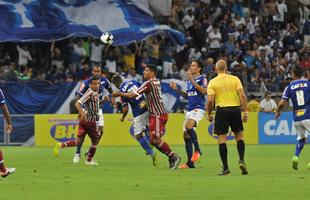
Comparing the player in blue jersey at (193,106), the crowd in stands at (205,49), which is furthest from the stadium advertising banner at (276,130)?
the player in blue jersey at (193,106)

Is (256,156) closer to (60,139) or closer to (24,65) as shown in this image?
(60,139)

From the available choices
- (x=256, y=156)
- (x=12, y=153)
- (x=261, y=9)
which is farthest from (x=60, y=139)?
(x=261, y=9)

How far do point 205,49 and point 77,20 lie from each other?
578 centimetres

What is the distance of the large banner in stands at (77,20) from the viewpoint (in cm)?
3759

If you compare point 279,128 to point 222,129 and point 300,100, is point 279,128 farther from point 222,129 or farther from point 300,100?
point 222,129

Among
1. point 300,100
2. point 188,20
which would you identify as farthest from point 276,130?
point 300,100

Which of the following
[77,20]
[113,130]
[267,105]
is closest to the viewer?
[113,130]

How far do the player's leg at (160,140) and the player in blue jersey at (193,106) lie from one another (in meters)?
0.59

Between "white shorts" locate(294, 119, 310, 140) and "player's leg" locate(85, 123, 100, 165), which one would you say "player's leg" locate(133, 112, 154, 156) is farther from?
Result: "white shorts" locate(294, 119, 310, 140)

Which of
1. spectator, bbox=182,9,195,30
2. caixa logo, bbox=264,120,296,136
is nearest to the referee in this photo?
caixa logo, bbox=264,120,296,136

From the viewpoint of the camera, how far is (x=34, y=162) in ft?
82.0

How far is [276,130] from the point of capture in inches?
1410

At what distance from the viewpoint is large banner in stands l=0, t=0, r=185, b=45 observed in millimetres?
37594

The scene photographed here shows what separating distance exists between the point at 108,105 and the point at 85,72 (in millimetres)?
1539
